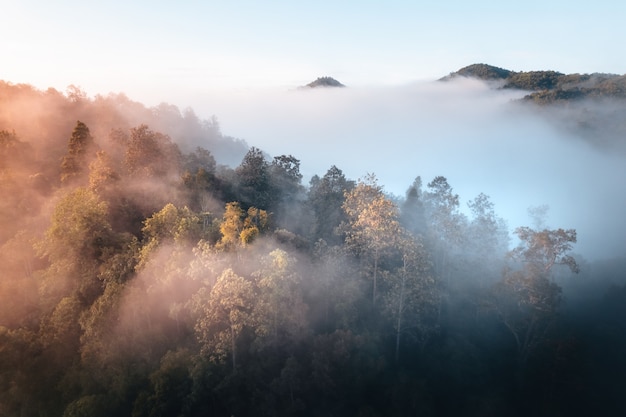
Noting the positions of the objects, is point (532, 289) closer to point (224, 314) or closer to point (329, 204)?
point (329, 204)

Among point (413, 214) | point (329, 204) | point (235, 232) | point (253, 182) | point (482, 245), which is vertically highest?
point (235, 232)

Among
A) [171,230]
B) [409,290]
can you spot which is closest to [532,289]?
[409,290]

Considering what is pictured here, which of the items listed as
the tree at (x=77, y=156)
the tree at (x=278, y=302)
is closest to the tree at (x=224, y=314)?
the tree at (x=278, y=302)

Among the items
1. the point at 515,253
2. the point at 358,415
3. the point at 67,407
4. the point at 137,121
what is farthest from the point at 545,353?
the point at 137,121

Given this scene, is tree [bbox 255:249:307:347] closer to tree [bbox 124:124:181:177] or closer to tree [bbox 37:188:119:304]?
tree [bbox 37:188:119:304]

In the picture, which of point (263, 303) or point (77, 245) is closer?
point (263, 303)

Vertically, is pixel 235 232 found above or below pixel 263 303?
above

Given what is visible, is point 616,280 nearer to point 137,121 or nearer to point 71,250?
point 71,250
